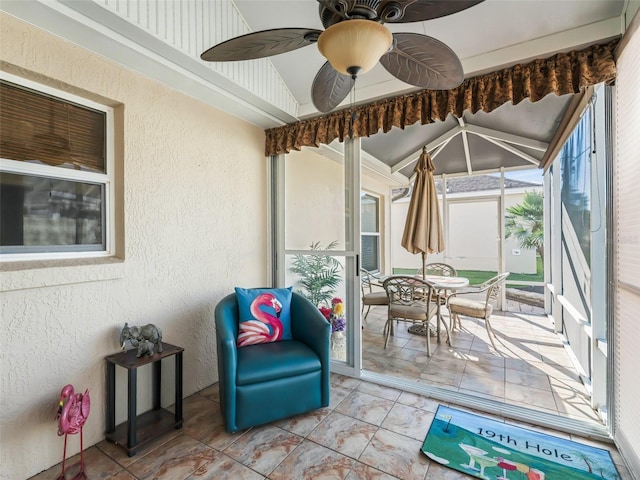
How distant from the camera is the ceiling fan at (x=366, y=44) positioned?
108 centimetres

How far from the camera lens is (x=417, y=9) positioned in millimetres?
1151

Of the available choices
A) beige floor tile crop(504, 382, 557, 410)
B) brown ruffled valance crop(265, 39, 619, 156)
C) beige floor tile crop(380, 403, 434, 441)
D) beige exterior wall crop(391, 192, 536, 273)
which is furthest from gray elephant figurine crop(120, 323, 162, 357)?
beige exterior wall crop(391, 192, 536, 273)

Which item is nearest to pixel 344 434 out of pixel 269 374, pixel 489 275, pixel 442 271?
pixel 269 374

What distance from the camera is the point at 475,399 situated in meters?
2.30

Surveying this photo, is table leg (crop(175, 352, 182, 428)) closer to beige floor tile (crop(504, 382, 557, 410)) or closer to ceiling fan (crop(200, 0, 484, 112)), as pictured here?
ceiling fan (crop(200, 0, 484, 112))

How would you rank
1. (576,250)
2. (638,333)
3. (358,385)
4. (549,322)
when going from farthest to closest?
(549,322) < (576,250) < (358,385) < (638,333)

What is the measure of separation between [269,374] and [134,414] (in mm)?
801

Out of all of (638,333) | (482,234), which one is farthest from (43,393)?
(482,234)

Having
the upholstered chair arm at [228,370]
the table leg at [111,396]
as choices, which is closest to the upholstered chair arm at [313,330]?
the upholstered chair arm at [228,370]

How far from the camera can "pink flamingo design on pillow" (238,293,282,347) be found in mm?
2264

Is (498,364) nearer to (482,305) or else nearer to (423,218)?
(482,305)

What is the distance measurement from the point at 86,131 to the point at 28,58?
0.44m

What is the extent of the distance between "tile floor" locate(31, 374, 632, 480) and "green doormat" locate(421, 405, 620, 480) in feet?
0.25

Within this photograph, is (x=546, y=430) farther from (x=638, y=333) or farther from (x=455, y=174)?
(x=455, y=174)
